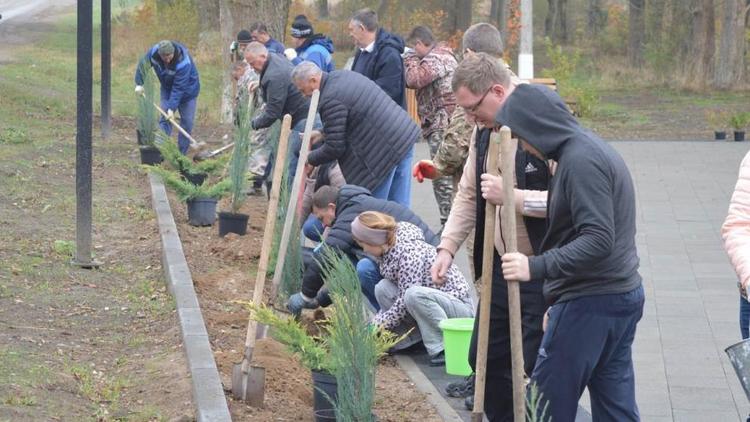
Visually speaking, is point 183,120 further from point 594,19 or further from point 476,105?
point 594,19

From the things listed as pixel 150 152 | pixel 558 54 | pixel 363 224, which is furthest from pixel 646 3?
pixel 363 224

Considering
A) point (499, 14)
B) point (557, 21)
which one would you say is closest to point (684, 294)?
point (499, 14)

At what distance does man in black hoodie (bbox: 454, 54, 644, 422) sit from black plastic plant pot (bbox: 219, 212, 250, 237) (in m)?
6.30

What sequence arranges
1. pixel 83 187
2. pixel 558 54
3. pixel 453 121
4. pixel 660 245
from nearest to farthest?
pixel 453 121, pixel 83 187, pixel 660 245, pixel 558 54

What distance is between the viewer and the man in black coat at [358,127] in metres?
8.52

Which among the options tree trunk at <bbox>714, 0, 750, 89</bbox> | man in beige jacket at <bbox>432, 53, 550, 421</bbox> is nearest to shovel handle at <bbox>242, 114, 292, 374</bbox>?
man in beige jacket at <bbox>432, 53, 550, 421</bbox>

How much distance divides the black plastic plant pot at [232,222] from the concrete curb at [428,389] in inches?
144

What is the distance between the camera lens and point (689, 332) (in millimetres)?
7738

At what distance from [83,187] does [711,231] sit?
224 inches

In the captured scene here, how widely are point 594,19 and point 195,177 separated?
37014 mm

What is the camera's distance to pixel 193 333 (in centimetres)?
688

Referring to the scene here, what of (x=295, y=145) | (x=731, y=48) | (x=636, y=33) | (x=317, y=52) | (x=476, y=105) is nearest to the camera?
(x=476, y=105)

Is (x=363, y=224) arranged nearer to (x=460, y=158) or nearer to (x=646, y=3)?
(x=460, y=158)

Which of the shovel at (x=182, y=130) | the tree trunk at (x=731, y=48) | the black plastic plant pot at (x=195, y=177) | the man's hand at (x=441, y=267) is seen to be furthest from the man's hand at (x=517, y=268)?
the tree trunk at (x=731, y=48)
